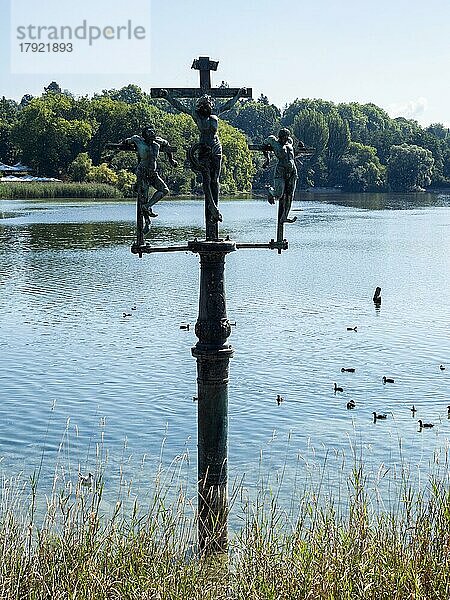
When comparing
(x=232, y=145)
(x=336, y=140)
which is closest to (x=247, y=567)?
(x=232, y=145)

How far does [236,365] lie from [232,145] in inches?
3839

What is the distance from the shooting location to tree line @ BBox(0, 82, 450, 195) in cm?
11469

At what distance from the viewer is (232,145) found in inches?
4594

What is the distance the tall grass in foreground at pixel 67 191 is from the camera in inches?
3986

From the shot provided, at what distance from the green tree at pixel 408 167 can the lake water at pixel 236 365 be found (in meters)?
116

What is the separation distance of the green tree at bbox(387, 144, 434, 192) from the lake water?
116 metres

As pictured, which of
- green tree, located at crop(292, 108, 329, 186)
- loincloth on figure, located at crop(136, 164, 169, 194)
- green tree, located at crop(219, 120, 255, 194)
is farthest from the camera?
green tree, located at crop(292, 108, 329, 186)

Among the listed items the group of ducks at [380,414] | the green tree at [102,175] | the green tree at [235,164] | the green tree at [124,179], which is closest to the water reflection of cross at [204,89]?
the group of ducks at [380,414]

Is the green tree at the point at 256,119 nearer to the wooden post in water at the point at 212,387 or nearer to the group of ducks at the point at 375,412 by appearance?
the group of ducks at the point at 375,412

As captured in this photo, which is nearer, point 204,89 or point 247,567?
point 247,567

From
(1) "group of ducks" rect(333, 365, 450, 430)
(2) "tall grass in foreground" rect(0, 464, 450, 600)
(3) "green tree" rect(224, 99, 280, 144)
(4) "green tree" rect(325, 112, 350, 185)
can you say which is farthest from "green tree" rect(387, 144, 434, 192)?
(2) "tall grass in foreground" rect(0, 464, 450, 600)

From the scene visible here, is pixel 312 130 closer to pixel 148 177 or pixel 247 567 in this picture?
pixel 148 177

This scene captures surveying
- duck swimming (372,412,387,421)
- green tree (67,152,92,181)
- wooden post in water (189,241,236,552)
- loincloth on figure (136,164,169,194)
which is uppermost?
green tree (67,152,92,181)

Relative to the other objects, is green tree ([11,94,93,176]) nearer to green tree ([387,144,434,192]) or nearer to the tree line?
the tree line
